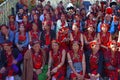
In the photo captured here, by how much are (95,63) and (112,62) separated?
0.38 meters

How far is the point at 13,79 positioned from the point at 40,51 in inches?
34.6

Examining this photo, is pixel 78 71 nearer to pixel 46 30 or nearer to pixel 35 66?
pixel 35 66

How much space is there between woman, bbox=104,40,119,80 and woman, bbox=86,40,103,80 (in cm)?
14

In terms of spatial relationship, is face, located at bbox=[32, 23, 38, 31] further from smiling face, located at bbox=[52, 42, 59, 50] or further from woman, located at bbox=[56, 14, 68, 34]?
smiling face, located at bbox=[52, 42, 59, 50]

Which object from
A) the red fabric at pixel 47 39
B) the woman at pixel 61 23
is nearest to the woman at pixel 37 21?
the woman at pixel 61 23

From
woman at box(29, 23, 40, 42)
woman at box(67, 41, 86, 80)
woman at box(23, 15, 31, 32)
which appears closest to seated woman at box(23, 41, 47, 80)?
woman at box(67, 41, 86, 80)

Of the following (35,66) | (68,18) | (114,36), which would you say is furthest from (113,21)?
(35,66)

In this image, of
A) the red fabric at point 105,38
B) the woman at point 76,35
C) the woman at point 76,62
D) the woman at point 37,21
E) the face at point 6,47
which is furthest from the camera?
the woman at point 37,21

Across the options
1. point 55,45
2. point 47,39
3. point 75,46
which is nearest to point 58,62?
point 55,45

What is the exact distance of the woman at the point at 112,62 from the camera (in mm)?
8492

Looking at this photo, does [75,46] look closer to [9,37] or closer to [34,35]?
[34,35]

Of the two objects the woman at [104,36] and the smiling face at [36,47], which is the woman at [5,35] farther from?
the woman at [104,36]

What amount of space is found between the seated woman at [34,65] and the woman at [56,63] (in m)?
0.16

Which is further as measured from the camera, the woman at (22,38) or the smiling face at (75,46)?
the woman at (22,38)
